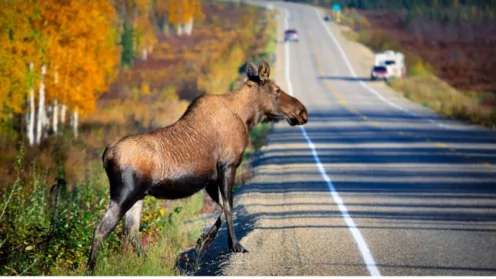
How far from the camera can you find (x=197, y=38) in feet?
331

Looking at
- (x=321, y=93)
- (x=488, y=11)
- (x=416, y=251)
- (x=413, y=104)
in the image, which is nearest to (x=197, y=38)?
(x=488, y=11)

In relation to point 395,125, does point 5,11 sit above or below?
above

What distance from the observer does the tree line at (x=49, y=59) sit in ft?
109

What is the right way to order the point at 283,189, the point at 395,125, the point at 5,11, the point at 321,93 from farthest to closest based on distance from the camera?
1. the point at 321,93
2. the point at 395,125
3. the point at 5,11
4. the point at 283,189

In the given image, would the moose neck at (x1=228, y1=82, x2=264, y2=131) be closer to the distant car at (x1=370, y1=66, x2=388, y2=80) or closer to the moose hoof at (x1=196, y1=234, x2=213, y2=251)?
the moose hoof at (x1=196, y1=234, x2=213, y2=251)

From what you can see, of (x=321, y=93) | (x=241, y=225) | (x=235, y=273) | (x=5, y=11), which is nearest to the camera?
(x=235, y=273)

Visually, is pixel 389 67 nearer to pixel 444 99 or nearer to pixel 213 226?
pixel 444 99

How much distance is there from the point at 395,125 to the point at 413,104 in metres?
14.7

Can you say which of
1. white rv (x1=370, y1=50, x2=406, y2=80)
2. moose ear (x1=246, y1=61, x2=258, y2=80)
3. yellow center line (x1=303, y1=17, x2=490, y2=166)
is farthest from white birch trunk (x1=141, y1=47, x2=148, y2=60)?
moose ear (x1=246, y1=61, x2=258, y2=80)

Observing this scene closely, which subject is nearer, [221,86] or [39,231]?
[39,231]

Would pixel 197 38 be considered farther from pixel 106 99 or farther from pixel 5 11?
pixel 5 11

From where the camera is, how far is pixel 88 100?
1690 inches

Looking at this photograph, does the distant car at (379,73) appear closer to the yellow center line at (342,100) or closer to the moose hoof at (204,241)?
the yellow center line at (342,100)

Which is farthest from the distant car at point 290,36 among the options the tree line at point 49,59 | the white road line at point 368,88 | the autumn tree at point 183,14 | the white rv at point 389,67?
the tree line at point 49,59
